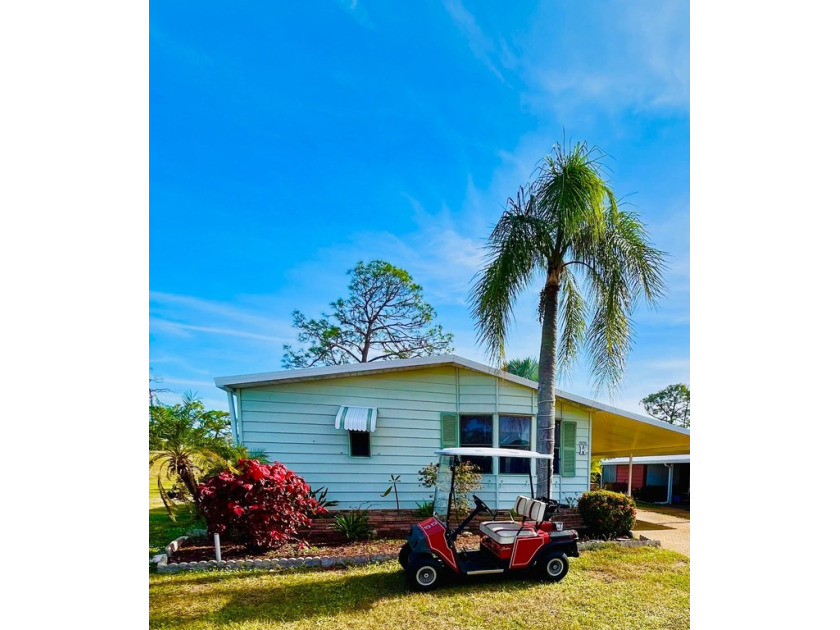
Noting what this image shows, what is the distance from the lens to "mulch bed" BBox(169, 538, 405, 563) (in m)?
4.95

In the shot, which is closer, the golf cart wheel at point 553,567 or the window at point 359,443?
the golf cart wheel at point 553,567

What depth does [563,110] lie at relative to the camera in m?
4.29

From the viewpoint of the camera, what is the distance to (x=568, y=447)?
A: 8.05 m

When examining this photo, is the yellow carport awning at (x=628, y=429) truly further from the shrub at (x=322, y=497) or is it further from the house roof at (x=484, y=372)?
the shrub at (x=322, y=497)

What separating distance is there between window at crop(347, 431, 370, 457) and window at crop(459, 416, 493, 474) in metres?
1.67

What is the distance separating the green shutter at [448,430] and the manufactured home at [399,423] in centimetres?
2

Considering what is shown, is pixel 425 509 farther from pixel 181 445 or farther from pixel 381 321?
pixel 381 321

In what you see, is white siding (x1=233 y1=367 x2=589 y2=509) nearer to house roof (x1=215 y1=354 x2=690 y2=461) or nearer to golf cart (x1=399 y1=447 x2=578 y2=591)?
house roof (x1=215 y1=354 x2=690 y2=461)

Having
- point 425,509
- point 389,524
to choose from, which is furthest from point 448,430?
point 389,524

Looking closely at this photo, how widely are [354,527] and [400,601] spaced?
2.29m

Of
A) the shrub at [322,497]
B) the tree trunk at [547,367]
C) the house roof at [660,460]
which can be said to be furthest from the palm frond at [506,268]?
the house roof at [660,460]

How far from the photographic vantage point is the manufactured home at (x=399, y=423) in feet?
23.0

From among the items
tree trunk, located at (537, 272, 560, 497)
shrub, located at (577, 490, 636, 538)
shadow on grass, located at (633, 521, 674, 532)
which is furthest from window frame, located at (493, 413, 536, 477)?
shadow on grass, located at (633, 521, 674, 532)
